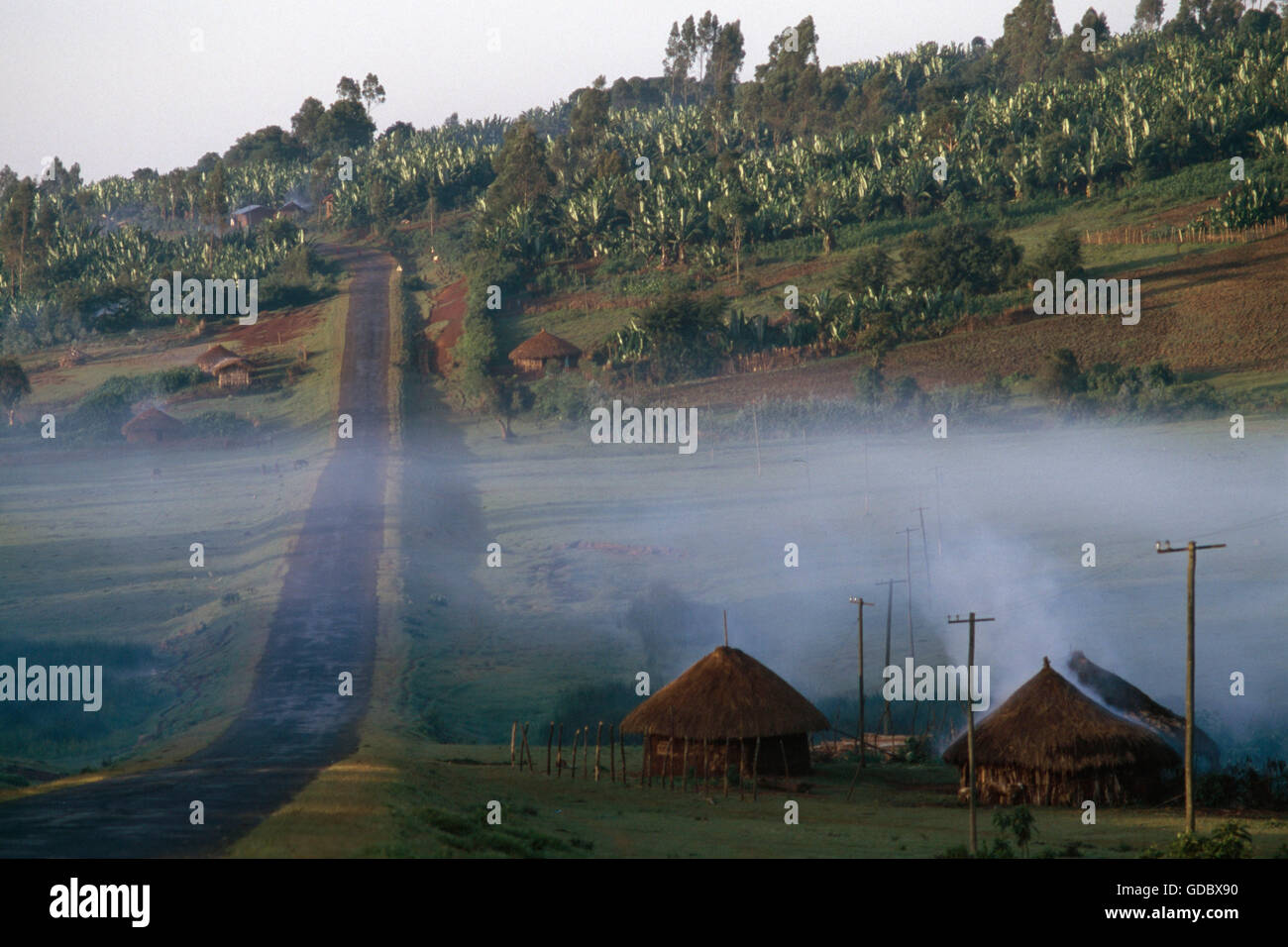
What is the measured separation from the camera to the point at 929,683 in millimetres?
39781

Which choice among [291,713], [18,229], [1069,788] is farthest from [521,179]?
[1069,788]

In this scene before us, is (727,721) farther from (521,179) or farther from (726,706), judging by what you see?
(521,179)

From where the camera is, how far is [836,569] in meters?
49.9

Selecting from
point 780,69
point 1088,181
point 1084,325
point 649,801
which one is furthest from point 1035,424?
point 780,69

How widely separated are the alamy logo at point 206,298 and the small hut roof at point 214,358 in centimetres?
1200

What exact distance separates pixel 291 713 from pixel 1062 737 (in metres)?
18.7

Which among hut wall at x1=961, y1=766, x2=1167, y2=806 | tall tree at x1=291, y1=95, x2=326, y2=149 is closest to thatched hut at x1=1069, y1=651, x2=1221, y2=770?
hut wall at x1=961, y1=766, x2=1167, y2=806

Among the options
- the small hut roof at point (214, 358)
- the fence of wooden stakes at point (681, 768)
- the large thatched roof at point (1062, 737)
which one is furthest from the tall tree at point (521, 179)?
the large thatched roof at point (1062, 737)

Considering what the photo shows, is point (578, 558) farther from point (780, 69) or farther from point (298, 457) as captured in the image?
point (780, 69)

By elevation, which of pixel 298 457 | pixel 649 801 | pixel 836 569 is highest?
pixel 298 457

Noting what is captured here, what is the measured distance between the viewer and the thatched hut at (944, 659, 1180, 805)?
28.5 metres

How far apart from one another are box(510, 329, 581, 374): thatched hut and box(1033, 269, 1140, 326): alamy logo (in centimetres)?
2479

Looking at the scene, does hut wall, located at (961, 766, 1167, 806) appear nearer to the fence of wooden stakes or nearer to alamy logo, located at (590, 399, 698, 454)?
the fence of wooden stakes

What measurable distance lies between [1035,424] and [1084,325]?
38.1ft
